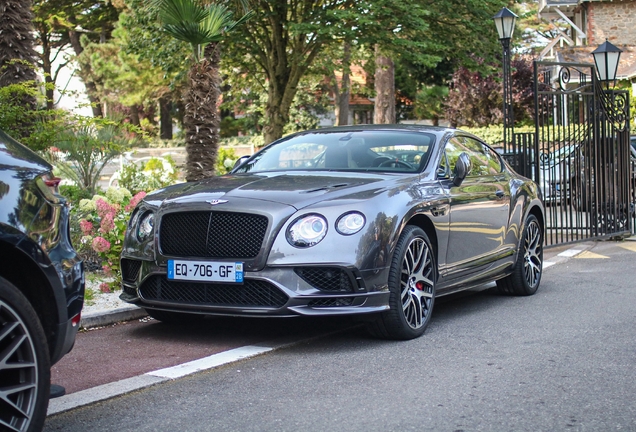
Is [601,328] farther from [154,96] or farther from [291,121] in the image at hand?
[291,121]

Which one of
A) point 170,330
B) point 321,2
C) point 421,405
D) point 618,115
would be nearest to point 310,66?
point 321,2

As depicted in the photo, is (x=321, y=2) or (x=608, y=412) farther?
(x=321, y=2)

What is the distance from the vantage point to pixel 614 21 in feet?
145

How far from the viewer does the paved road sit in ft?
13.8

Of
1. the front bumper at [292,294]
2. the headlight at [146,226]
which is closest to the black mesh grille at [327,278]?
the front bumper at [292,294]

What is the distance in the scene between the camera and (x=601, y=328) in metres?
6.61

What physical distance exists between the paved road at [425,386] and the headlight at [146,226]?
3.28ft

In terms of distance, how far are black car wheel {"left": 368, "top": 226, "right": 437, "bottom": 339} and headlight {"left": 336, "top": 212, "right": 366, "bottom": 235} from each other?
1.24 feet

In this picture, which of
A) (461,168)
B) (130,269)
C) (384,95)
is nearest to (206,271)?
(130,269)

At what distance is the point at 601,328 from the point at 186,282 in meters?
3.02

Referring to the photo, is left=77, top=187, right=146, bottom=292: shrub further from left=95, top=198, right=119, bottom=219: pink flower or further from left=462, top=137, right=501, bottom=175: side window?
left=462, top=137, right=501, bottom=175: side window

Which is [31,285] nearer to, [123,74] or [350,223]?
[350,223]

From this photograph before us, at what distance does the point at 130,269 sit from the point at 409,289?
1914 mm

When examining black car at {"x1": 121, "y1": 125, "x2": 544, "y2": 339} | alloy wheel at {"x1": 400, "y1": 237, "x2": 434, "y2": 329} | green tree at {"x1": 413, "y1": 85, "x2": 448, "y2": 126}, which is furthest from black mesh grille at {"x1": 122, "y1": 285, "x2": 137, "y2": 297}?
green tree at {"x1": 413, "y1": 85, "x2": 448, "y2": 126}
